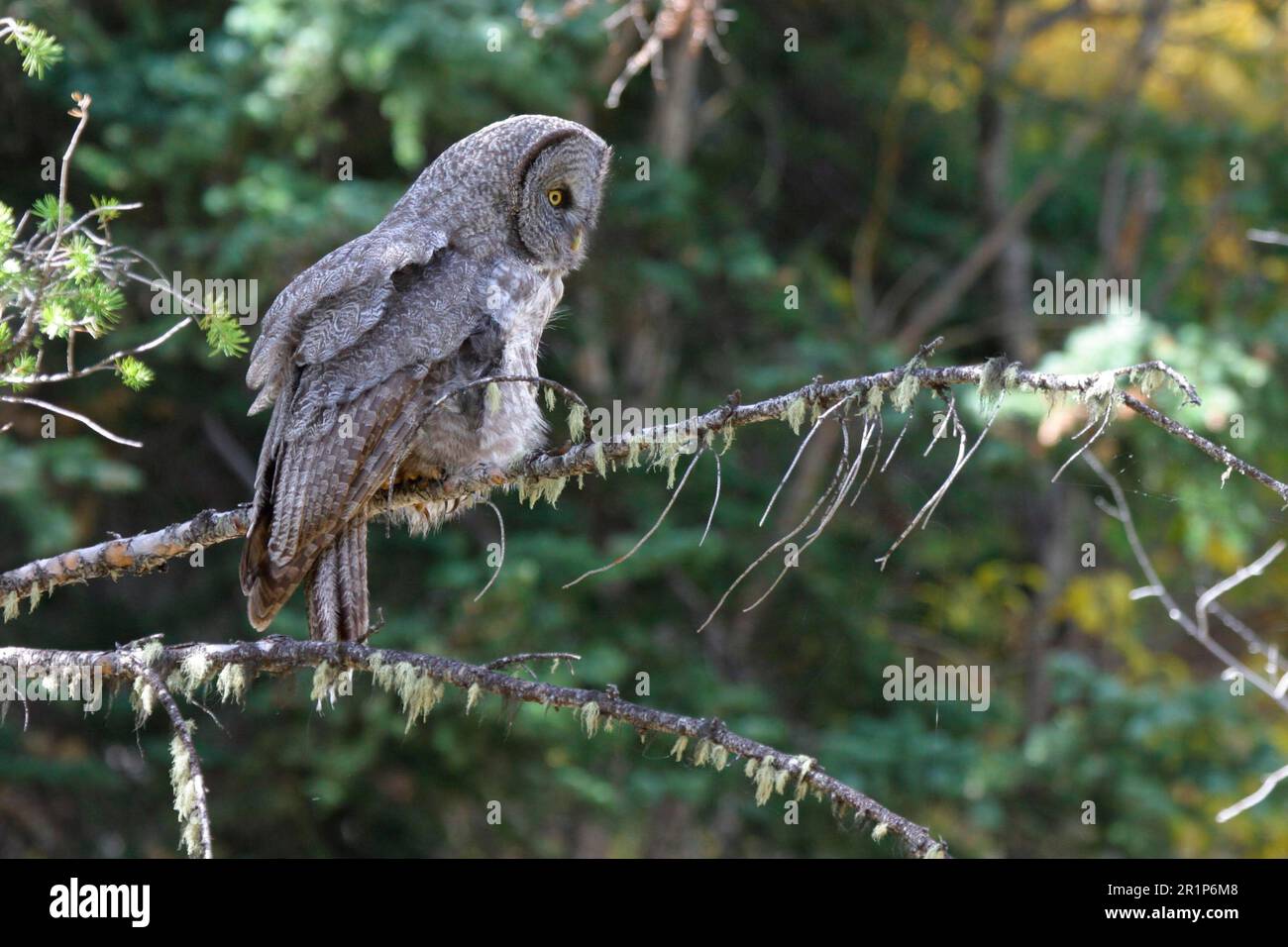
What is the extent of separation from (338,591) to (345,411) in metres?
0.59

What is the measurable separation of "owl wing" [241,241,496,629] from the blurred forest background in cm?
226

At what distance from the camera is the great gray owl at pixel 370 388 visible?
15.3ft

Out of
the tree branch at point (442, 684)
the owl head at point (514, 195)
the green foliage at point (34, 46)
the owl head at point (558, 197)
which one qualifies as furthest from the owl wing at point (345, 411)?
the green foliage at point (34, 46)

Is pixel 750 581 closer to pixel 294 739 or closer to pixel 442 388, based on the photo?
pixel 294 739

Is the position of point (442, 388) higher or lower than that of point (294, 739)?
higher

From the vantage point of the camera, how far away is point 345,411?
4.76 metres

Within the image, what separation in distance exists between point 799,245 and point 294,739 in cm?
574

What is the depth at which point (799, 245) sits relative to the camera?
1227 cm

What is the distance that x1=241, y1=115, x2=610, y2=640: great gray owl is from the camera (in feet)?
15.3

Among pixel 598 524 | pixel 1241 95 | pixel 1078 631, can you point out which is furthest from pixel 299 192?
pixel 1241 95

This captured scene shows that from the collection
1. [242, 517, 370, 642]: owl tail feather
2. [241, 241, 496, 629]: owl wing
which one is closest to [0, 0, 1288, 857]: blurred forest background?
[241, 241, 496, 629]: owl wing

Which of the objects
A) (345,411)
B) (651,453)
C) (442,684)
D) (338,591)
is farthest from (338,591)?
(651,453)

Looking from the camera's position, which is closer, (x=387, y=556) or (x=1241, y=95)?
(x=387, y=556)

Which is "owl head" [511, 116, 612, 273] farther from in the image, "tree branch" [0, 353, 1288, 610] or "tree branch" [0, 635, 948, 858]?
→ "tree branch" [0, 635, 948, 858]
